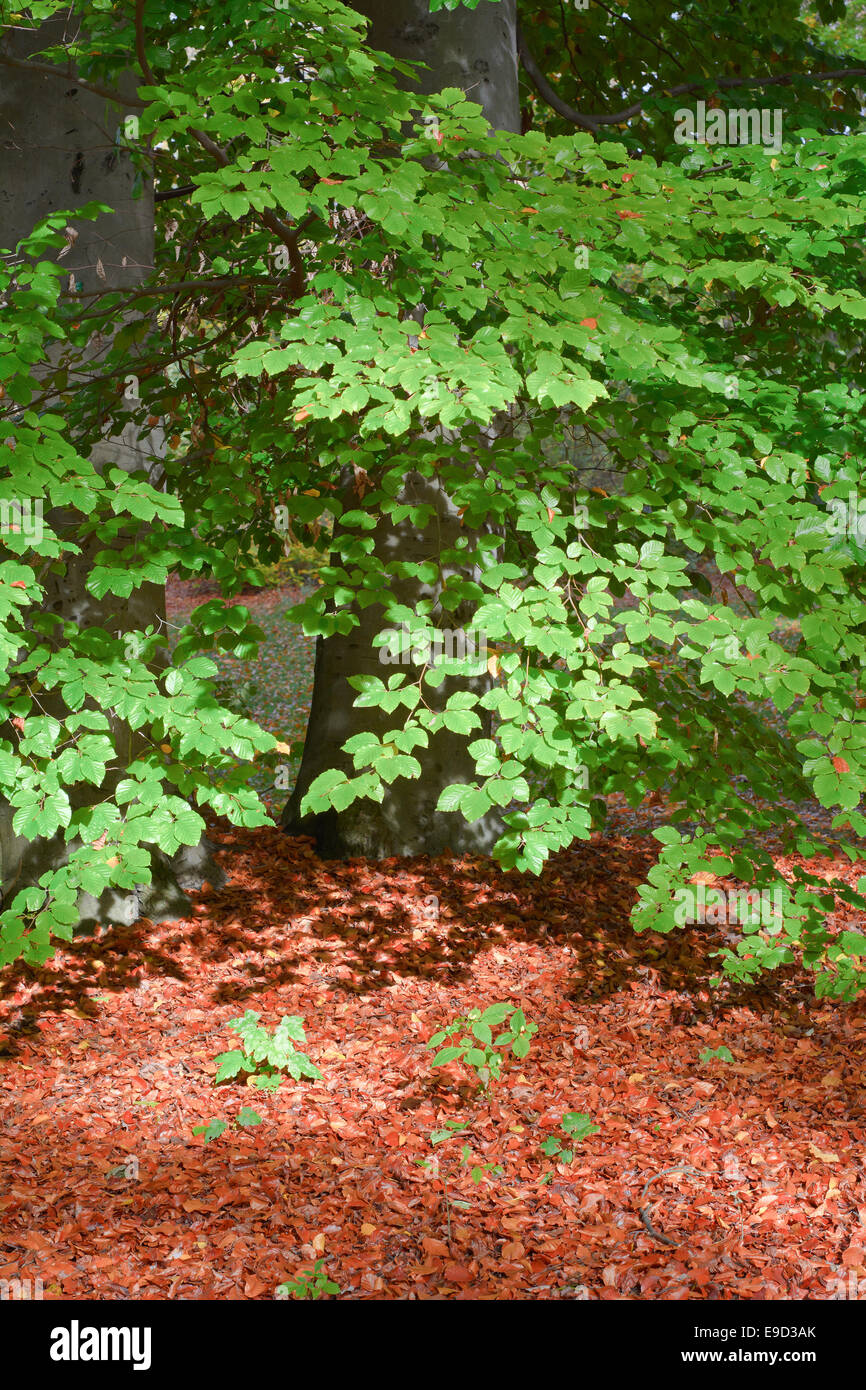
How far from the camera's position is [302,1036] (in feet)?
14.2

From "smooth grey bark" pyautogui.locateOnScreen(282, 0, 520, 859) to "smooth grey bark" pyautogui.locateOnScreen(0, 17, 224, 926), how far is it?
117 cm

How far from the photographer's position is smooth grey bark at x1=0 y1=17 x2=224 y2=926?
499 centimetres

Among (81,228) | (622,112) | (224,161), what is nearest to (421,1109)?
(224,161)

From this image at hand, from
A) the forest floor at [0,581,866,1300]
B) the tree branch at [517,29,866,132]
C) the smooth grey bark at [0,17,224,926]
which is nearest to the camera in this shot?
the forest floor at [0,581,866,1300]

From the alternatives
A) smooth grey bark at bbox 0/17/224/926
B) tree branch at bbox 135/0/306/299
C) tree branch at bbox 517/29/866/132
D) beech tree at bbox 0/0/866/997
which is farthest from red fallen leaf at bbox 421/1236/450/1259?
tree branch at bbox 517/29/866/132

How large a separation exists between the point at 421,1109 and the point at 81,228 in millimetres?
4393

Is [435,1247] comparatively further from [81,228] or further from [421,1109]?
[81,228]

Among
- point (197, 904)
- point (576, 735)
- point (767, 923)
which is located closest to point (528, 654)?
point (576, 735)

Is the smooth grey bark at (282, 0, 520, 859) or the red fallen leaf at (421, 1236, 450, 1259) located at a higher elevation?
the smooth grey bark at (282, 0, 520, 859)

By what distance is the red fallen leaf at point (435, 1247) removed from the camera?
329 cm

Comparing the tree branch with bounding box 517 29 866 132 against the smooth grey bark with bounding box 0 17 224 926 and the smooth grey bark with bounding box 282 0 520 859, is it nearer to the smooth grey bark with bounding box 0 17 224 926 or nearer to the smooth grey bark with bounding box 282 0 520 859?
the smooth grey bark with bounding box 282 0 520 859

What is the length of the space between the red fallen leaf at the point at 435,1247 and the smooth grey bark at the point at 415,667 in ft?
8.44

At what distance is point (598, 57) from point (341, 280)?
5.28m

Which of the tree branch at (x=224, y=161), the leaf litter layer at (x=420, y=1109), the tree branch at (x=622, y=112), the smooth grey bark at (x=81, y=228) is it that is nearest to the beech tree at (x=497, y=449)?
the tree branch at (x=224, y=161)
